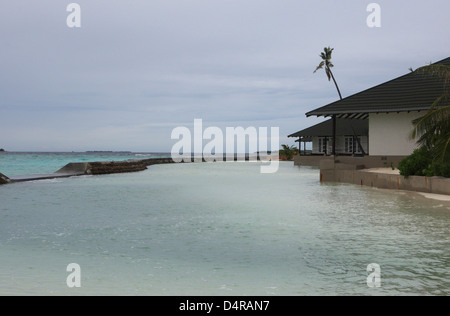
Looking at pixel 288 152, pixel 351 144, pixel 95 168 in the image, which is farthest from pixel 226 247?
pixel 288 152

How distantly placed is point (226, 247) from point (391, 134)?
78.4 ft

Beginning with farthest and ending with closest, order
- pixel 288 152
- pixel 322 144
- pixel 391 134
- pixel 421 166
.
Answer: pixel 288 152 < pixel 322 144 < pixel 391 134 < pixel 421 166

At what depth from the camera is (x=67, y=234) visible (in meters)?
9.55

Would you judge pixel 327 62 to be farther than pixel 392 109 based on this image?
Yes

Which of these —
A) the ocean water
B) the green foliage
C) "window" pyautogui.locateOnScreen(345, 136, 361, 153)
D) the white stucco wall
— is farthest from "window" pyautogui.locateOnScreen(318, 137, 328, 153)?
the ocean water

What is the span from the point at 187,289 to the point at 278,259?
2104 millimetres

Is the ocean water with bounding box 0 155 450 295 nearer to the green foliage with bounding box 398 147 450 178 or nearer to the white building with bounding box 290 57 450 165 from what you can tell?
the green foliage with bounding box 398 147 450 178

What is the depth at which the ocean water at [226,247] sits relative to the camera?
5812 millimetres

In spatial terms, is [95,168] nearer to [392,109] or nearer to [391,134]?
[391,134]

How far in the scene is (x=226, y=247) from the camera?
27.0ft

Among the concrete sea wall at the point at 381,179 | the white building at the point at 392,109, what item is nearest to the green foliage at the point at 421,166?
the concrete sea wall at the point at 381,179

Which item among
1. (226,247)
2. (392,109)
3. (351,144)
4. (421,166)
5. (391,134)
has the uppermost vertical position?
(392,109)
